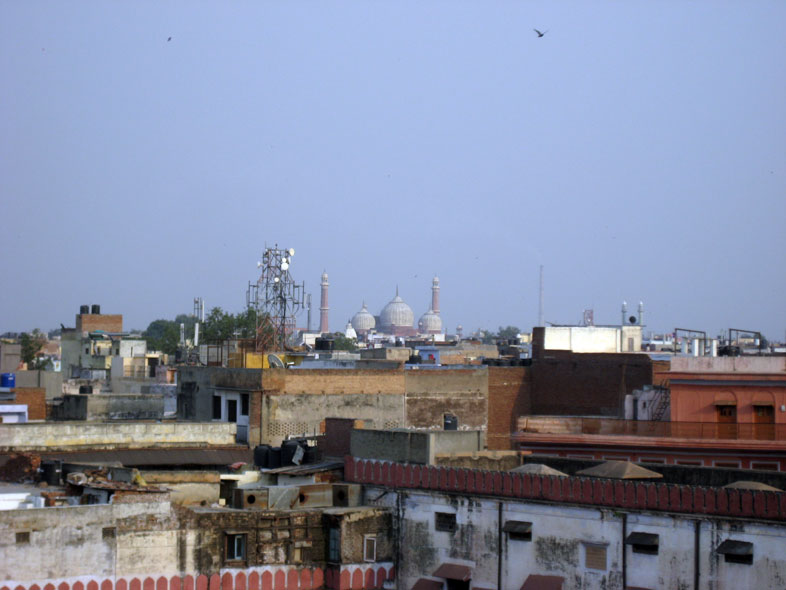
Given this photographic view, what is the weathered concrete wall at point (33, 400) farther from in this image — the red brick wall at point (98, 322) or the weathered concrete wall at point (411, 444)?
the red brick wall at point (98, 322)

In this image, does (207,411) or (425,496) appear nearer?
(425,496)

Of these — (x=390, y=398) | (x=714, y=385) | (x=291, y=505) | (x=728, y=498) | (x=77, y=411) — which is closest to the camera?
(x=728, y=498)

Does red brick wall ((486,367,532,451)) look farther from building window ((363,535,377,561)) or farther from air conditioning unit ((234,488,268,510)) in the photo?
air conditioning unit ((234,488,268,510))

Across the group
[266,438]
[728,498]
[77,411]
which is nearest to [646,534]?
[728,498]

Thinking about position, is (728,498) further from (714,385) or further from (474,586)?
(714,385)

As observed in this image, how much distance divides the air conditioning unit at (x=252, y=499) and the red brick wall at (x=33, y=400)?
19.3 meters

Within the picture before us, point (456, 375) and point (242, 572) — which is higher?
point (456, 375)

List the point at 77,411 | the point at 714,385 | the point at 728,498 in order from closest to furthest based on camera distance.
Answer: the point at 728,498 → the point at 714,385 → the point at 77,411

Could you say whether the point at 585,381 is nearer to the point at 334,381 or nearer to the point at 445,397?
the point at 445,397

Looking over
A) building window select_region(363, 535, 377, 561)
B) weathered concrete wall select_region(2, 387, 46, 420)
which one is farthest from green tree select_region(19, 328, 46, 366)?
building window select_region(363, 535, 377, 561)

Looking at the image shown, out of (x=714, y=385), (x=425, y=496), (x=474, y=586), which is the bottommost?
(x=474, y=586)

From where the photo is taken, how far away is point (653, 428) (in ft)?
115

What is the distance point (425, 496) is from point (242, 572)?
4379mm

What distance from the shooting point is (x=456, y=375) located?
4619 centimetres
